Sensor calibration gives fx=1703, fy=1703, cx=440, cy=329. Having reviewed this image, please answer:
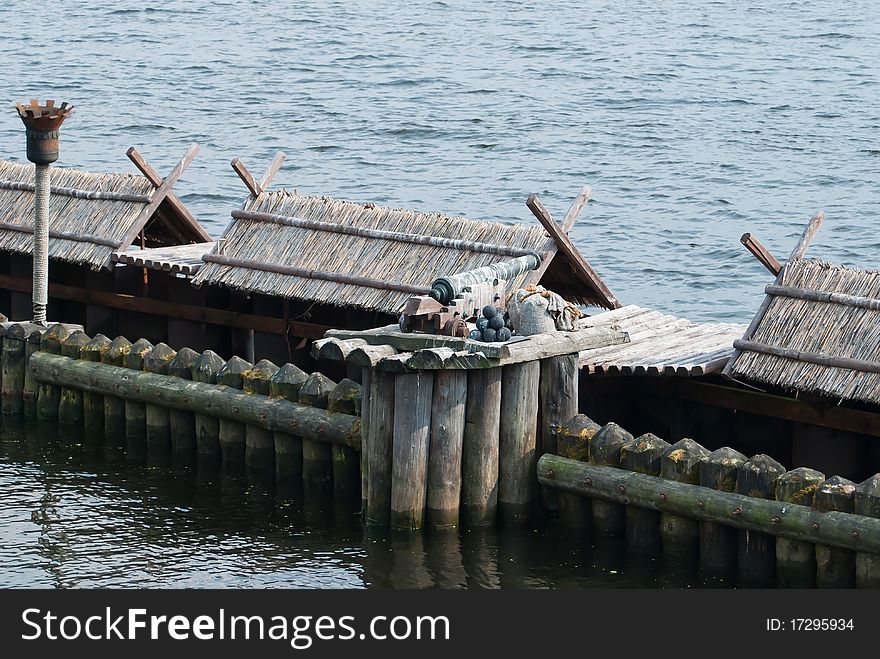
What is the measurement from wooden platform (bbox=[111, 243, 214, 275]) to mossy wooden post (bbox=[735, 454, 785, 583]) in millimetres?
9380

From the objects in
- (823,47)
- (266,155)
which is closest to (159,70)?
(266,155)

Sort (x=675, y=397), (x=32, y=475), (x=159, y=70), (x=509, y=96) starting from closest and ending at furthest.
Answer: (x=675, y=397) → (x=32, y=475) → (x=509, y=96) → (x=159, y=70)

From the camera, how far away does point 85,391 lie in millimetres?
23516

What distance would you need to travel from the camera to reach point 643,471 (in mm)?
18672

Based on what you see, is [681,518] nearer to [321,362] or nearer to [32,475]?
[321,362]

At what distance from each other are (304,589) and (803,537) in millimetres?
5334

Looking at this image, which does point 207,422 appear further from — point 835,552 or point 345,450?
point 835,552

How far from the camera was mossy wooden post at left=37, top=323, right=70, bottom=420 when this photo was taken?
23.9 meters

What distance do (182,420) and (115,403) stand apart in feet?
4.38

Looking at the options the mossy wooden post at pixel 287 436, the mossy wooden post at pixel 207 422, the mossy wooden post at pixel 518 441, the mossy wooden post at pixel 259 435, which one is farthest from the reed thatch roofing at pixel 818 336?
the mossy wooden post at pixel 207 422

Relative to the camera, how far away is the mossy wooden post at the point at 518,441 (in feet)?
63.0

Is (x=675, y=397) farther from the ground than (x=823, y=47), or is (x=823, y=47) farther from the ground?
(x=823, y=47)

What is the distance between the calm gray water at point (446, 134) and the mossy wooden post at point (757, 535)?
1.10 meters

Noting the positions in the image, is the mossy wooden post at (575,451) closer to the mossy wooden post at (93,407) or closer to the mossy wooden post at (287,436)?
the mossy wooden post at (287,436)
